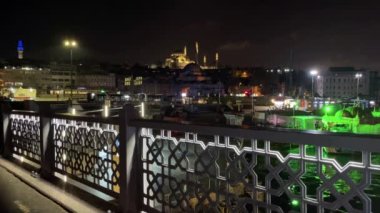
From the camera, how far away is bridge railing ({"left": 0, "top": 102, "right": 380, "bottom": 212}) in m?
2.70

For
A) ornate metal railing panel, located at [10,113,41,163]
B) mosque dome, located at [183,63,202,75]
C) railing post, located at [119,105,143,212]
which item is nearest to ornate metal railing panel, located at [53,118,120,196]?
railing post, located at [119,105,143,212]

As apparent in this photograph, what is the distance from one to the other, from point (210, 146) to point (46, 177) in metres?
4.59

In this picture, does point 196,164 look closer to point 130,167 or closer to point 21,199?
point 130,167

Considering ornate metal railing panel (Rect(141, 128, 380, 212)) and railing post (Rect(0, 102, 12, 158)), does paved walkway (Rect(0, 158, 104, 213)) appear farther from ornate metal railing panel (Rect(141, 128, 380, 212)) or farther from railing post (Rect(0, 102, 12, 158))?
railing post (Rect(0, 102, 12, 158))

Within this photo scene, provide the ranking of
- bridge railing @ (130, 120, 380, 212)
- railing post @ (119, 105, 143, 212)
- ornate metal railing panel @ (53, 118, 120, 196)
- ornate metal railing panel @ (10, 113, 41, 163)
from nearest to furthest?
bridge railing @ (130, 120, 380, 212) < railing post @ (119, 105, 143, 212) < ornate metal railing panel @ (53, 118, 120, 196) < ornate metal railing panel @ (10, 113, 41, 163)

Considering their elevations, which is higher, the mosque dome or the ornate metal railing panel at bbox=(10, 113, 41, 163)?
the mosque dome

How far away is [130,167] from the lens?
15.6 ft

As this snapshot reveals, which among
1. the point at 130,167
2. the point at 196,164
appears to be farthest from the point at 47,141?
the point at 196,164

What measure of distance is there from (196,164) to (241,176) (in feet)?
1.86

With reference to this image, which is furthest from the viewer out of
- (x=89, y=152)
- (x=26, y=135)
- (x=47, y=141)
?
(x=26, y=135)

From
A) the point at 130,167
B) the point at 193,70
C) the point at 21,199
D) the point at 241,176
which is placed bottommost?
the point at 21,199

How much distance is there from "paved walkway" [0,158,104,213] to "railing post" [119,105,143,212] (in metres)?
0.72

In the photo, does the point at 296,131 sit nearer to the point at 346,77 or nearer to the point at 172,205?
the point at 172,205

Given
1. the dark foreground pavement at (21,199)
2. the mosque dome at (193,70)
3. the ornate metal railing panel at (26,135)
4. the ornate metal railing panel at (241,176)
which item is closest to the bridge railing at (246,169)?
the ornate metal railing panel at (241,176)
